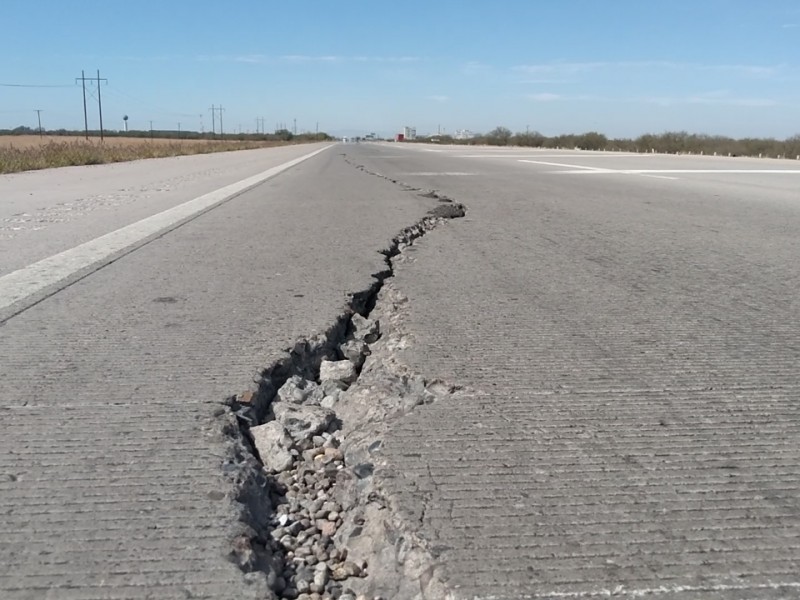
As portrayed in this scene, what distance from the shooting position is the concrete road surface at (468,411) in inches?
80.0

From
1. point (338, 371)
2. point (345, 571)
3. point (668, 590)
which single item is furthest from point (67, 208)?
point (668, 590)

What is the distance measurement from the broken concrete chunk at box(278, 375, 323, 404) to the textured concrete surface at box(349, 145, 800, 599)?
19.8 inches

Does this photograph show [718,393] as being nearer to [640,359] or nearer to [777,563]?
[640,359]

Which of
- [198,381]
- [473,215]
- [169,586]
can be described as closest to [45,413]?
[198,381]

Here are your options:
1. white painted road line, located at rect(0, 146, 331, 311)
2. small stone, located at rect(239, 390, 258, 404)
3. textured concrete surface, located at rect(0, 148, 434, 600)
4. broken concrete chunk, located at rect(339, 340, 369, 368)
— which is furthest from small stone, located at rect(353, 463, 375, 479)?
white painted road line, located at rect(0, 146, 331, 311)

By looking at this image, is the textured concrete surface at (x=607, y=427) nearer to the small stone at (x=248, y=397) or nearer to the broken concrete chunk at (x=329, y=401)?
the broken concrete chunk at (x=329, y=401)

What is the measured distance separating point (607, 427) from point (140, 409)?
1.81 metres

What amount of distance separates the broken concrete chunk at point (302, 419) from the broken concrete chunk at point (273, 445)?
38 mm

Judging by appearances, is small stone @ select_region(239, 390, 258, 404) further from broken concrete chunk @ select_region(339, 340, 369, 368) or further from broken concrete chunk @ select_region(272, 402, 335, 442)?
broken concrete chunk @ select_region(339, 340, 369, 368)

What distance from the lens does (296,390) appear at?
3434mm

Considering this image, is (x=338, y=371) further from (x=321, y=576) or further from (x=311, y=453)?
(x=321, y=576)

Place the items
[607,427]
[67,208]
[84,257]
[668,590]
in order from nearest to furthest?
1. [668,590]
2. [607,427]
3. [84,257]
4. [67,208]

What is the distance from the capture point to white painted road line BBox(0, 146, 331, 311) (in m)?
5.21

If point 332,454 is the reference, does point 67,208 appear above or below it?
→ below
